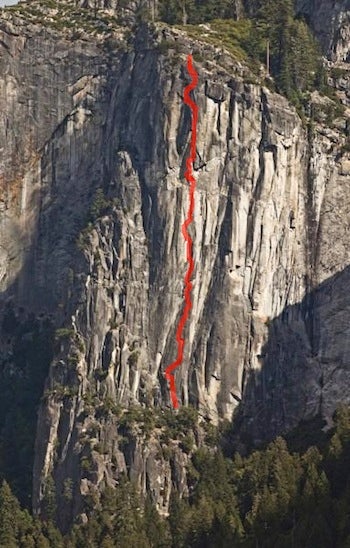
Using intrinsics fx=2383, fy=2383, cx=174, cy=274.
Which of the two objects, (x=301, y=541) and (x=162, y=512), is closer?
(x=301, y=541)

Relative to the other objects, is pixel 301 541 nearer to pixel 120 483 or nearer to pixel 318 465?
pixel 318 465

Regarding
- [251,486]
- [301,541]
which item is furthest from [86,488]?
[301,541]

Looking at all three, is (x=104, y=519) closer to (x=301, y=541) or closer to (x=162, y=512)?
(x=162, y=512)

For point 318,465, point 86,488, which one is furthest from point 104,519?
point 318,465

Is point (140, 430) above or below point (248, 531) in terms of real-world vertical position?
above

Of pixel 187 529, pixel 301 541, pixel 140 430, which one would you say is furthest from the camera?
pixel 140 430

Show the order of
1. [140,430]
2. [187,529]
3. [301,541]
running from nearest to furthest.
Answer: [301,541], [187,529], [140,430]

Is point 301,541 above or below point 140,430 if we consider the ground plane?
below

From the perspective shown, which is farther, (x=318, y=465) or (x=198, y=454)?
(x=198, y=454)

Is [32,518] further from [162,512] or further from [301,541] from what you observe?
[301,541]
